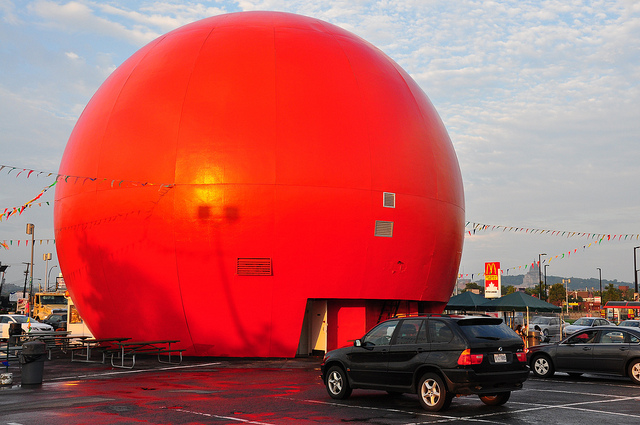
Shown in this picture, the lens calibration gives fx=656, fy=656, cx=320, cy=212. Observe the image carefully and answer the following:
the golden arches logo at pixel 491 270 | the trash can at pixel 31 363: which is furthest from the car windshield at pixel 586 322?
the trash can at pixel 31 363

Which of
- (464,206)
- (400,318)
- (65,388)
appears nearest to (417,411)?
(400,318)

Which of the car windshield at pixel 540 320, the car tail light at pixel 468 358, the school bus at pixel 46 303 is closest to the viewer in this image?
the car tail light at pixel 468 358

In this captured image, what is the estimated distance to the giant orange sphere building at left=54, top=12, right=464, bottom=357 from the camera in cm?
1969

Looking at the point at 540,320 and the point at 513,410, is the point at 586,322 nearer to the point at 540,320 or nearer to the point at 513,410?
the point at 540,320

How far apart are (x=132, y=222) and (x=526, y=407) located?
531 inches

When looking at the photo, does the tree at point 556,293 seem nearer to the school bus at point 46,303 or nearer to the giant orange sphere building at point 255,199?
the school bus at point 46,303

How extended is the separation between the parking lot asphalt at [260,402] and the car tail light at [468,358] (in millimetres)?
807

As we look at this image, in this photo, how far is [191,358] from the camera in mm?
20578

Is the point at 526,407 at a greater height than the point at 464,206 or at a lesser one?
lesser

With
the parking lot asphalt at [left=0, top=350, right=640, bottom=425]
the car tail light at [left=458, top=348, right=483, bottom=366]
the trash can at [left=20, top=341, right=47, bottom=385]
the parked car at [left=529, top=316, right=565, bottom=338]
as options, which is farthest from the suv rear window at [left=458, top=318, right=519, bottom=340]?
the parked car at [left=529, top=316, right=565, bottom=338]

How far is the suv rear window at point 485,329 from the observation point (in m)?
10.9

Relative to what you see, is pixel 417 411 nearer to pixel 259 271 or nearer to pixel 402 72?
pixel 259 271

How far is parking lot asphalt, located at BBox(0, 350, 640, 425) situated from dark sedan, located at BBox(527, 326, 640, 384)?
33 cm

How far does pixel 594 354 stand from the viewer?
16125 millimetres
